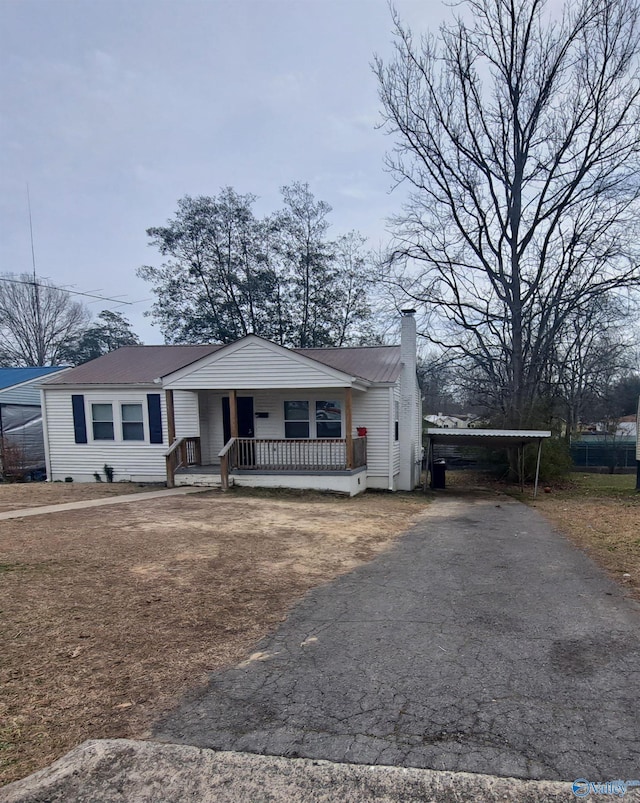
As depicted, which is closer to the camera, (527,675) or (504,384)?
(527,675)

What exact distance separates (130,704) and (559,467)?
61.5ft

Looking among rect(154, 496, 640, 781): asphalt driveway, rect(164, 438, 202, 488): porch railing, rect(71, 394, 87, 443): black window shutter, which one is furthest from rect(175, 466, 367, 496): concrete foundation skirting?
rect(154, 496, 640, 781): asphalt driveway

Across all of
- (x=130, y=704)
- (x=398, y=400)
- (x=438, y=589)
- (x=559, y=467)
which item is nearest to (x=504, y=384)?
(x=559, y=467)

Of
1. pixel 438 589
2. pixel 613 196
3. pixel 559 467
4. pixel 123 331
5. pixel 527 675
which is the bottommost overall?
pixel 559 467

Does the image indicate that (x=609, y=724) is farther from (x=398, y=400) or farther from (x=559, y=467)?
(x=559, y=467)

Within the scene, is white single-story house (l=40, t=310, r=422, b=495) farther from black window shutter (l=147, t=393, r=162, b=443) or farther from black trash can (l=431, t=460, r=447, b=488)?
black trash can (l=431, t=460, r=447, b=488)

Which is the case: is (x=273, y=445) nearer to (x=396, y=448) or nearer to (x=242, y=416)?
(x=242, y=416)

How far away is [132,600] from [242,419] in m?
10.5

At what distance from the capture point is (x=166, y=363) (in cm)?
1570

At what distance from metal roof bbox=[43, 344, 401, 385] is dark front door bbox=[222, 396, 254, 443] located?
1.79 m

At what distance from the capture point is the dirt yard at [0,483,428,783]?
2.74 meters

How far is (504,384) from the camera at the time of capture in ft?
65.3

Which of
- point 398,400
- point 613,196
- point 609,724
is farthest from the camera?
point 613,196

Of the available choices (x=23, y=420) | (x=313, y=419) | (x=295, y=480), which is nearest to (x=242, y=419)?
(x=313, y=419)
